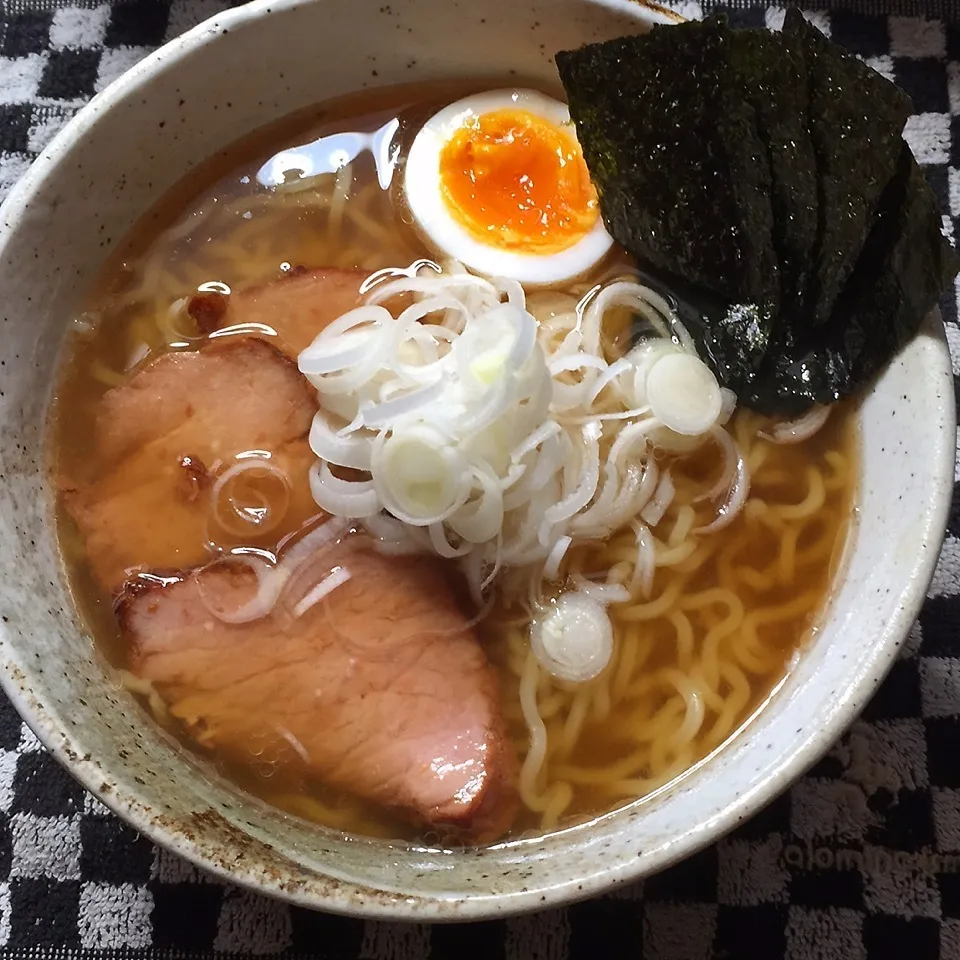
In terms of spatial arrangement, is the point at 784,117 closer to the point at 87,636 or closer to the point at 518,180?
the point at 518,180

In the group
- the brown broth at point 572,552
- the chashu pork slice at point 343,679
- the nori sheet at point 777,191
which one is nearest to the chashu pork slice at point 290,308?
the brown broth at point 572,552

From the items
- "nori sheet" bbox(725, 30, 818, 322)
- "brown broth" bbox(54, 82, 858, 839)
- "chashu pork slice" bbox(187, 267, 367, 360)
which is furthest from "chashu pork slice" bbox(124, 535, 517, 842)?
"nori sheet" bbox(725, 30, 818, 322)

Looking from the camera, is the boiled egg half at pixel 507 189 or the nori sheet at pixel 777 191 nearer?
the nori sheet at pixel 777 191

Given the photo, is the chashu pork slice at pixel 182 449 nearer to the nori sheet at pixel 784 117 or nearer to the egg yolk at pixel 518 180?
the egg yolk at pixel 518 180

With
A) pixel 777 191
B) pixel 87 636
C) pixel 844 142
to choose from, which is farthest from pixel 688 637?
pixel 87 636

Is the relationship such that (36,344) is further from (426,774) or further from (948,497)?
(948,497)

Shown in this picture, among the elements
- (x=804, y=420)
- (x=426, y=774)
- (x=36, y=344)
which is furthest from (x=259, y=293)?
(x=804, y=420)
